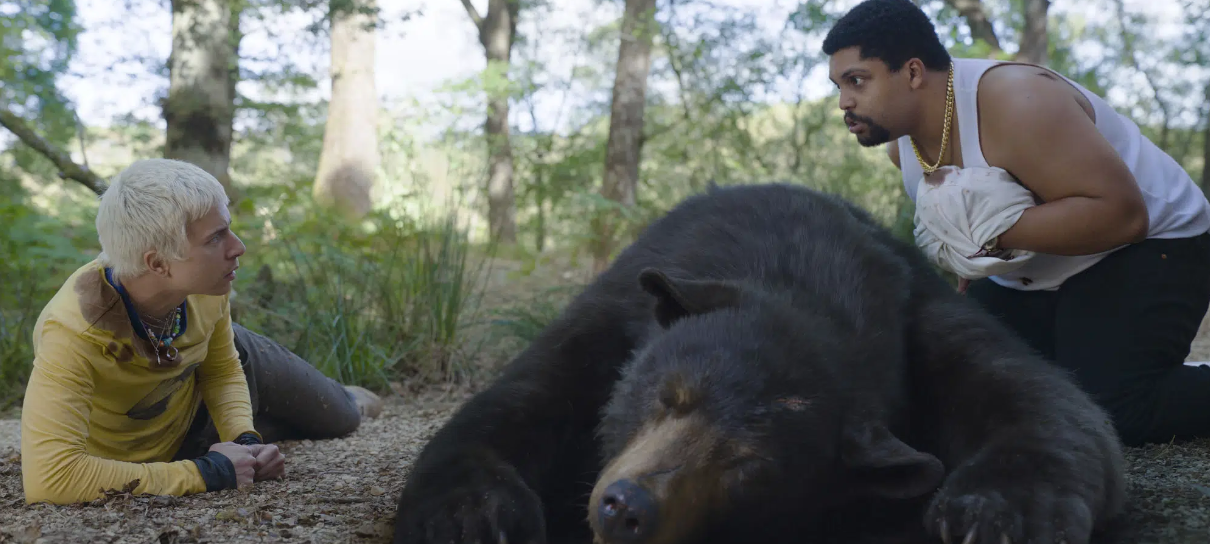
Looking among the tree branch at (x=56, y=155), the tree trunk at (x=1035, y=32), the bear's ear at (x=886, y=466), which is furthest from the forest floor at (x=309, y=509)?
the tree trunk at (x=1035, y=32)

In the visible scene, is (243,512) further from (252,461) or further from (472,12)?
(472,12)

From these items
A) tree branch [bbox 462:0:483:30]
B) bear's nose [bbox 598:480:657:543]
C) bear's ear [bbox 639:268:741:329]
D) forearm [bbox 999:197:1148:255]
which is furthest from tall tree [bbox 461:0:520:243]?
bear's nose [bbox 598:480:657:543]

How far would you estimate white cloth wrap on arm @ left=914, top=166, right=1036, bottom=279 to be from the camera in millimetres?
3486

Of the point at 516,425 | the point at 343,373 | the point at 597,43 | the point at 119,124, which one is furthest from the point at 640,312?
the point at 597,43

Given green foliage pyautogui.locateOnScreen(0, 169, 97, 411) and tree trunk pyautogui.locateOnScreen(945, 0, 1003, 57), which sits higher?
tree trunk pyautogui.locateOnScreen(945, 0, 1003, 57)

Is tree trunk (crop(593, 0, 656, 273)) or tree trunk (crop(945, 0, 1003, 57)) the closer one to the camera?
tree trunk (crop(593, 0, 656, 273))

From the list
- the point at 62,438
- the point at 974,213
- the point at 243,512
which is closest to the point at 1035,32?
the point at 974,213

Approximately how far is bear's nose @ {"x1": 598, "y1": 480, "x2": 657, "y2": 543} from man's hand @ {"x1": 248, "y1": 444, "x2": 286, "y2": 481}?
1774 mm

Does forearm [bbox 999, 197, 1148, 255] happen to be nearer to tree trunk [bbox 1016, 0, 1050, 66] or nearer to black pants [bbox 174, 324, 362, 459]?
black pants [bbox 174, 324, 362, 459]

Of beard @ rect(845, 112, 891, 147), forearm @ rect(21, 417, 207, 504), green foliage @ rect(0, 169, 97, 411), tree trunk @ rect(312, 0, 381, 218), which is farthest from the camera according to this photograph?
tree trunk @ rect(312, 0, 381, 218)

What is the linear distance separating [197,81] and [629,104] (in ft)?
20.1

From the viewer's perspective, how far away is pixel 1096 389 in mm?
3855

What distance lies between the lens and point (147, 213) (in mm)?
2941

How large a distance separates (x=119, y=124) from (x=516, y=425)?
14.0m
